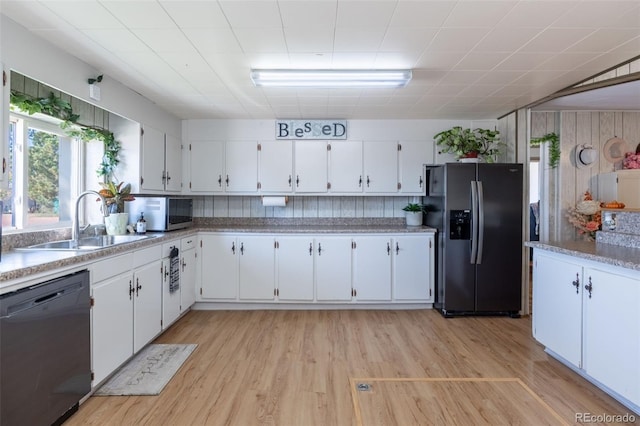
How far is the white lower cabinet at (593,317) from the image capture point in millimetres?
1942

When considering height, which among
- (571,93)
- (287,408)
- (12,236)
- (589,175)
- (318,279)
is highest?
(571,93)

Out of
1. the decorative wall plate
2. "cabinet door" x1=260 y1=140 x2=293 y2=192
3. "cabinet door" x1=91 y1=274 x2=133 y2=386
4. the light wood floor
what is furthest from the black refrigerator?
"cabinet door" x1=91 y1=274 x2=133 y2=386

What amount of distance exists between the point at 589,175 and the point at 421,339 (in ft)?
11.2

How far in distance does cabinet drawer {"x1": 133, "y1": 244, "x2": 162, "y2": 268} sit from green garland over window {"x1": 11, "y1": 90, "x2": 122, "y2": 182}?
0.99m

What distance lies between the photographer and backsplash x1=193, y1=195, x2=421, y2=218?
452cm

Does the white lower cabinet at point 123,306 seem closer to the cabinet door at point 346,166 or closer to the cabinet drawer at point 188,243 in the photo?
the cabinet drawer at point 188,243

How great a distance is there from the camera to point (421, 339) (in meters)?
3.12

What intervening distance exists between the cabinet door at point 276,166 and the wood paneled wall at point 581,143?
11.9 ft

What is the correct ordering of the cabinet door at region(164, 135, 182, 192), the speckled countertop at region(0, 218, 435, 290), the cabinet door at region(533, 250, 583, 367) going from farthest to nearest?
the cabinet door at region(164, 135, 182, 192) < the cabinet door at region(533, 250, 583, 367) < the speckled countertop at region(0, 218, 435, 290)

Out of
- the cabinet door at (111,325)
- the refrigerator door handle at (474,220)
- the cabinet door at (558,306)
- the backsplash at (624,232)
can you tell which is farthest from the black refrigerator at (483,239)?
the cabinet door at (111,325)

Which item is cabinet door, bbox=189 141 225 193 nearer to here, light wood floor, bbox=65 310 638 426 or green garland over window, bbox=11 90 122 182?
green garland over window, bbox=11 90 122 182

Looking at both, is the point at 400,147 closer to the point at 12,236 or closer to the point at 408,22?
the point at 408,22

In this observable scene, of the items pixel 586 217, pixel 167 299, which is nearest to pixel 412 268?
pixel 586 217

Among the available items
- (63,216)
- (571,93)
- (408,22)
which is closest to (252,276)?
(63,216)
